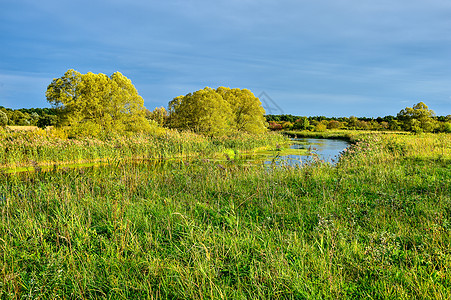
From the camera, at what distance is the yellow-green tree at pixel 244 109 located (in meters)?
30.0

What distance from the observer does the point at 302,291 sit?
2.14m

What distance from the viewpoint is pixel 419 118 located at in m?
34.4

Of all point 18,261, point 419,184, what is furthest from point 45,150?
point 419,184

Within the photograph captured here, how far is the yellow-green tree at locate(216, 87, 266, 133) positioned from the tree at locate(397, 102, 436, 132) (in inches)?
774

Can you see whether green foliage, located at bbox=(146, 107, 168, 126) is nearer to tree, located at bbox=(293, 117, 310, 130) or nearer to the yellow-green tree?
the yellow-green tree

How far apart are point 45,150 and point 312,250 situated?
13500 mm

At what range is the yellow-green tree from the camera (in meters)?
30.0

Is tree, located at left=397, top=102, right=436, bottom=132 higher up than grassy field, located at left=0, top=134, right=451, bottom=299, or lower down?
higher up

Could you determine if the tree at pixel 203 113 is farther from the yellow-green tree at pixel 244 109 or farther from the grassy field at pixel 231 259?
the grassy field at pixel 231 259

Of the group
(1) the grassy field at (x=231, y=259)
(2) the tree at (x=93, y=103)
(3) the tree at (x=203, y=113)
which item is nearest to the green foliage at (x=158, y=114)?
(3) the tree at (x=203, y=113)

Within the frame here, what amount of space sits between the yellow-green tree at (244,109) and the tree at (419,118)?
64.5 feet

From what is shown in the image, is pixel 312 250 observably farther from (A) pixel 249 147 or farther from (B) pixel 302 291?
(A) pixel 249 147

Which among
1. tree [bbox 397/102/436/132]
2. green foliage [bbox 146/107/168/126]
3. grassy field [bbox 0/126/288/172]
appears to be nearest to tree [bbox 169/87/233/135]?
grassy field [bbox 0/126/288/172]

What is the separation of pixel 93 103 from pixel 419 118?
38151 mm
